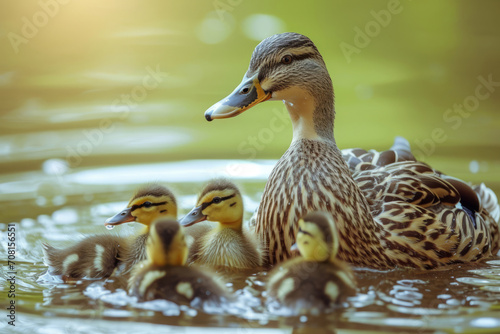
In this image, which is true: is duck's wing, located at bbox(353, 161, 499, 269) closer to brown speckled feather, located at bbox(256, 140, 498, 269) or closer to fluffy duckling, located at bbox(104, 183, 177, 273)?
brown speckled feather, located at bbox(256, 140, 498, 269)

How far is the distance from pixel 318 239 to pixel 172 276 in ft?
1.86

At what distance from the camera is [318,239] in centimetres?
317

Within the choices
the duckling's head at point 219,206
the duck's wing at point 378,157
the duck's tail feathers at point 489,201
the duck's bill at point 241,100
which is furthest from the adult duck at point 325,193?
the duck's tail feathers at point 489,201

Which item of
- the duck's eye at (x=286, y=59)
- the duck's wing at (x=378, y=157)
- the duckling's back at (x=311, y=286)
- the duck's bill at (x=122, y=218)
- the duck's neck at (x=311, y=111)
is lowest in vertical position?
the duckling's back at (x=311, y=286)

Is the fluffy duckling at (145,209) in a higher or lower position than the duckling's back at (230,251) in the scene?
higher

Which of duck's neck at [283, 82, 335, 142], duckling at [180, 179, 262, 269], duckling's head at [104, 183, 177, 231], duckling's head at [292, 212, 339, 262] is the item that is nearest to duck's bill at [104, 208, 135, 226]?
duckling's head at [104, 183, 177, 231]

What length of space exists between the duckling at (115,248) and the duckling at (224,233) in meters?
0.15

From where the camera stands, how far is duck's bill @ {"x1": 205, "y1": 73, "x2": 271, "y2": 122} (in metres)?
3.63

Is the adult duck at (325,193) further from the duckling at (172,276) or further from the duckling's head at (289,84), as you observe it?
the duckling at (172,276)

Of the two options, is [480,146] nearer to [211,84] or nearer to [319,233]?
[211,84]

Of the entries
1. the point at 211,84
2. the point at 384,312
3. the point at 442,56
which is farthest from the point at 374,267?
the point at 442,56

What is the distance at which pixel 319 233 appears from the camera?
3168mm

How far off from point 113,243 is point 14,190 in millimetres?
1571

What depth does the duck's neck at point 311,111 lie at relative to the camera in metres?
3.79
